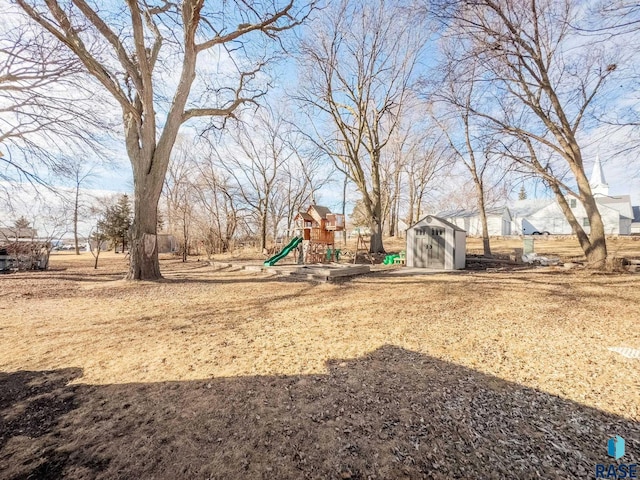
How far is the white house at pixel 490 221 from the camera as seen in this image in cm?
3781

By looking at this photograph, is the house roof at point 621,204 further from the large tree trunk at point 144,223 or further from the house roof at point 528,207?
the large tree trunk at point 144,223

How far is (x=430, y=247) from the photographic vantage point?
550 inches

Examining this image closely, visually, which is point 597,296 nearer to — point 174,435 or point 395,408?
point 395,408

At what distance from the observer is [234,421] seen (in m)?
2.27

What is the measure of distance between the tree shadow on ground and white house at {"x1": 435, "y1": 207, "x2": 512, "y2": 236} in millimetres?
38373

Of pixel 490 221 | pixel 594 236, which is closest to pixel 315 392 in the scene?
pixel 594 236

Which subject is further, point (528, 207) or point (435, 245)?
Result: point (528, 207)

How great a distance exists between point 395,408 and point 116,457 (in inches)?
84.5

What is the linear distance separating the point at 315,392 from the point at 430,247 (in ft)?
41.4

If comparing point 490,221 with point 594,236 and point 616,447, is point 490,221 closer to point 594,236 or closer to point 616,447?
point 594,236

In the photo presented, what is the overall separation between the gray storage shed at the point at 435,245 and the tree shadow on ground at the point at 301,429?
11.3 metres

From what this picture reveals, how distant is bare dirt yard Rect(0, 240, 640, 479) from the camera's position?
6.21 ft

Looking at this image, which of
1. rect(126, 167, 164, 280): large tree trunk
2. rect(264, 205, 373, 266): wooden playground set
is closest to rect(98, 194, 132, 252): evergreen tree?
rect(264, 205, 373, 266): wooden playground set

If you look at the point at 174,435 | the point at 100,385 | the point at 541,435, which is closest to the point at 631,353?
the point at 541,435
